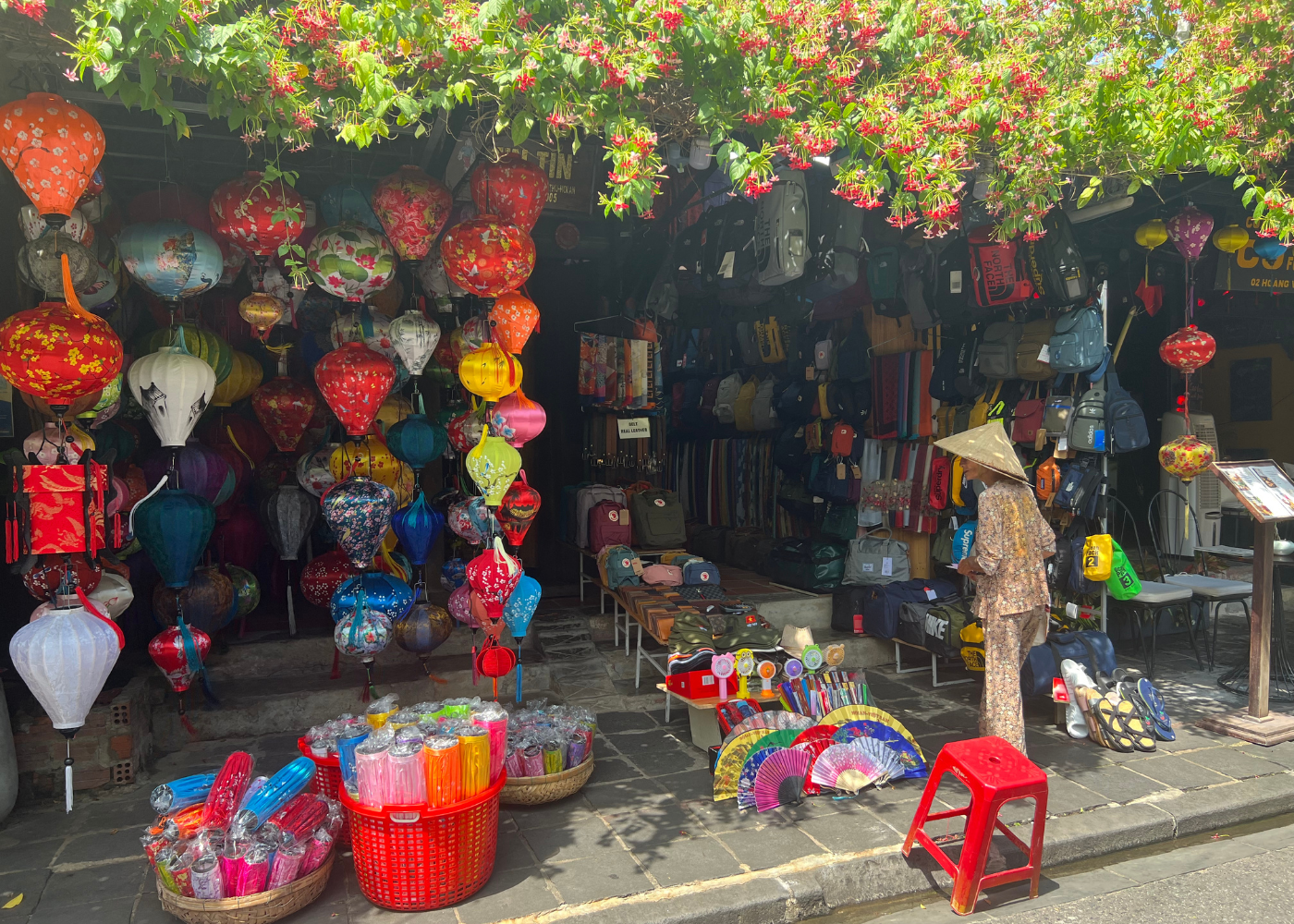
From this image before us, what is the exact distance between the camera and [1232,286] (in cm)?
693

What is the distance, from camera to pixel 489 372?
14.9ft

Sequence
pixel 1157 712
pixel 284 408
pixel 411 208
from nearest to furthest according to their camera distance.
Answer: pixel 411 208, pixel 284 408, pixel 1157 712

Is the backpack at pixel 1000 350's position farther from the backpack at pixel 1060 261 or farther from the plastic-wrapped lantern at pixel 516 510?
the plastic-wrapped lantern at pixel 516 510

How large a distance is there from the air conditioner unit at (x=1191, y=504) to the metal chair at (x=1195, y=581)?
0.01 meters

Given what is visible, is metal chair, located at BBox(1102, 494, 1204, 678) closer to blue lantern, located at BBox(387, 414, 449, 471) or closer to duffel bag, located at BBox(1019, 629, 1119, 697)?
duffel bag, located at BBox(1019, 629, 1119, 697)

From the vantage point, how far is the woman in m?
4.91

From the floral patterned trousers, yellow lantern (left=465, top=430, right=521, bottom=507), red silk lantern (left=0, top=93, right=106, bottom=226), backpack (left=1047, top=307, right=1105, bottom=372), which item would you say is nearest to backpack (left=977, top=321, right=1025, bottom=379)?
backpack (left=1047, top=307, right=1105, bottom=372)

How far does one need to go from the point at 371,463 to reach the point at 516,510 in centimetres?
107

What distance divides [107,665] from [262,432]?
2.35 m

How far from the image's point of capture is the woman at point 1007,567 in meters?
4.91

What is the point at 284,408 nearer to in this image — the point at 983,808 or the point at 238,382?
the point at 238,382

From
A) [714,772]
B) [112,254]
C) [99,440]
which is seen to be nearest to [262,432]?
[99,440]

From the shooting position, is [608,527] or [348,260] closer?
[348,260]

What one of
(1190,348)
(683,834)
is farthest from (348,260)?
(1190,348)
